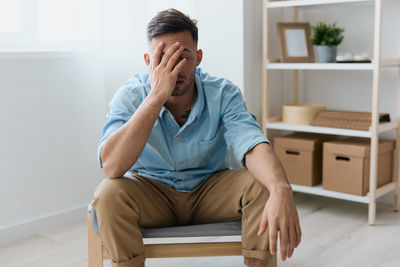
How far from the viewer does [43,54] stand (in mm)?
2236

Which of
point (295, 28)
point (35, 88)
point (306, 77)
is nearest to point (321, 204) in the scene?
point (306, 77)

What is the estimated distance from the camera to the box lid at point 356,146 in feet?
7.69

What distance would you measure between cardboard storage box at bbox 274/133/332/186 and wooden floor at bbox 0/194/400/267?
177 mm

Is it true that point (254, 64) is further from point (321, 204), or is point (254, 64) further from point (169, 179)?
point (169, 179)

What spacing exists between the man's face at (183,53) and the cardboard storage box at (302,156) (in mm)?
1194

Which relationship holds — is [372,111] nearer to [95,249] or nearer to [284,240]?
[284,240]

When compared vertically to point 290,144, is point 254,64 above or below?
above

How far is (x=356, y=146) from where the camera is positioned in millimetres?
2363

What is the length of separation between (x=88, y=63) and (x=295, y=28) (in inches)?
43.9

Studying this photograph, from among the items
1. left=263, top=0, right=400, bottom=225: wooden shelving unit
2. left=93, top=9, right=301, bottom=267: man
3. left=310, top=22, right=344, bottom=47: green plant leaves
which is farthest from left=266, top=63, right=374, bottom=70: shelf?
left=93, top=9, right=301, bottom=267: man

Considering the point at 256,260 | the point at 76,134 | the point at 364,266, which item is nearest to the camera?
the point at 256,260

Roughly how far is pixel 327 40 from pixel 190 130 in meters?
1.20

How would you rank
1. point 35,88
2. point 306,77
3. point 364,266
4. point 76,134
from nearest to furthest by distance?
point 364,266, point 35,88, point 76,134, point 306,77

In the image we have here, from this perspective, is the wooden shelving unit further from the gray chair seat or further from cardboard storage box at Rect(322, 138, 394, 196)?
the gray chair seat
